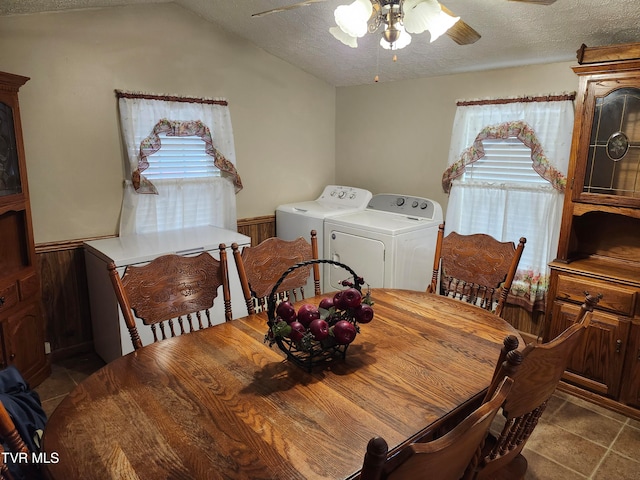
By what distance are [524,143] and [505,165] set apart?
0.21 meters

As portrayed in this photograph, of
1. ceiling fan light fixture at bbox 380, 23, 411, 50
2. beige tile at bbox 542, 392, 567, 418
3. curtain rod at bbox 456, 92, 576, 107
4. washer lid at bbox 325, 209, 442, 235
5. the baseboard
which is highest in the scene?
ceiling fan light fixture at bbox 380, 23, 411, 50

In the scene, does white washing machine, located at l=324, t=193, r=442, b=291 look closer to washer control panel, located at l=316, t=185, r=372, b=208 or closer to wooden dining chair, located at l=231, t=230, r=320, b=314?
washer control panel, located at l=316, t=185, r=372, b=208

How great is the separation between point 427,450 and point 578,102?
2401 mm

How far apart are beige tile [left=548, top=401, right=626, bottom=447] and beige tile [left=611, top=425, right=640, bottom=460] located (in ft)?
0.08

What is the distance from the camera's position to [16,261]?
2590 millimetres

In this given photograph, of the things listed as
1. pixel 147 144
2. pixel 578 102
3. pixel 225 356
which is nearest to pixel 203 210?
pixel 147 144

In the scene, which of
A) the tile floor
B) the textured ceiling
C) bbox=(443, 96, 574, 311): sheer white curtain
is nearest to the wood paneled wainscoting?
the tile floor

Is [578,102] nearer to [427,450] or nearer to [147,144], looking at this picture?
[427,450]

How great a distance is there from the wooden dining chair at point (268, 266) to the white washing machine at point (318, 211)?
1.28 m

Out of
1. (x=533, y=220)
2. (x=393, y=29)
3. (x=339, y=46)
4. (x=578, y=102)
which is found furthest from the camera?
(x=339, y=46)

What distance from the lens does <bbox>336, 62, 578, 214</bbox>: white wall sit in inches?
116

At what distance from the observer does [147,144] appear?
10.1 ft

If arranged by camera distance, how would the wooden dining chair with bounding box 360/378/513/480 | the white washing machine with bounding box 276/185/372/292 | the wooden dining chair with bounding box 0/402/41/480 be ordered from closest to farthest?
the wooden dining chair with bounding box 360/378/513/480
the wooden dining chair with bounding box 0/402/41/480
the white washing machine with bounding box 276/185/372/292

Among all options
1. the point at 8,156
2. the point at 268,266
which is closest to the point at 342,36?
the point at 268,266
